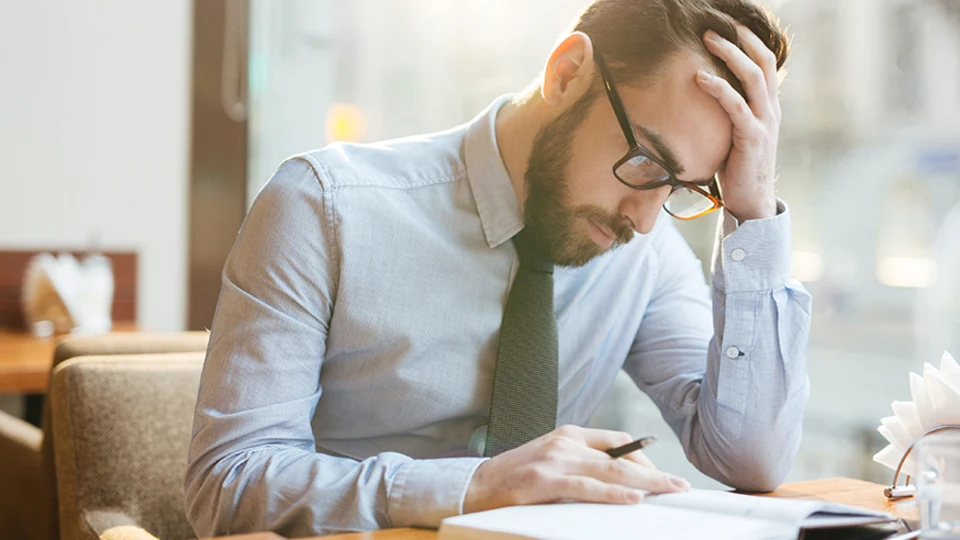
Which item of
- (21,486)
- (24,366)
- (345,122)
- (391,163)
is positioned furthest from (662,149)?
(345,122)

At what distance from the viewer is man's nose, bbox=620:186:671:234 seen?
1173 millimetres

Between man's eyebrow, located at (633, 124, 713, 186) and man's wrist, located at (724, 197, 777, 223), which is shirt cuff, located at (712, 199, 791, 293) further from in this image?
man's eyebrow, located at (633, 124, 713, 186)

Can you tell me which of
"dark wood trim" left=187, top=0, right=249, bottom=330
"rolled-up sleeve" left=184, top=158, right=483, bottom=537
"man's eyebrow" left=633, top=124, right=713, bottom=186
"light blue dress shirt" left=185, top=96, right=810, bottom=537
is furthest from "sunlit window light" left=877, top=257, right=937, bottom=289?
"dark wood trim" left=187, top=0, right=249, bottom=330

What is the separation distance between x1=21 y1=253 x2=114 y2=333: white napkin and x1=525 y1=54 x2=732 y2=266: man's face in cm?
223

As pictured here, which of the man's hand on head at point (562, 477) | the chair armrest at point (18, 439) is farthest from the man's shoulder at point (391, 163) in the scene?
the chair armrest at point (18, 439)

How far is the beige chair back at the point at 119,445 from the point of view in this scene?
1.39 metres

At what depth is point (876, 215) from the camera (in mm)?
1585

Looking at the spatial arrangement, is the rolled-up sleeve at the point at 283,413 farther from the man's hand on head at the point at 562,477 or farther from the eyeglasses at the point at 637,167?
the eyeglasses at the point at 637,167

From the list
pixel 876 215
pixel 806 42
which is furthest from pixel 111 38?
pixel 876 215

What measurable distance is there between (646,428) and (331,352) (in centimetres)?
117

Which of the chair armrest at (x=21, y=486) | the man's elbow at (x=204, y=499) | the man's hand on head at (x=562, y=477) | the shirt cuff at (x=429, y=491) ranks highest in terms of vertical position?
the man's hand on head at (x=562, y=477)

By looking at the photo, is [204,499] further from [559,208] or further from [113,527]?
[559,208]

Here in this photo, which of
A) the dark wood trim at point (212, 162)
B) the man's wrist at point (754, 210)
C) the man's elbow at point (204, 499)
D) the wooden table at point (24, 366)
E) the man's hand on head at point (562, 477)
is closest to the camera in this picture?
the man's hand on head at point (562, 477)

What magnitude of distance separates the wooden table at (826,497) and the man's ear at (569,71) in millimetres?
565
